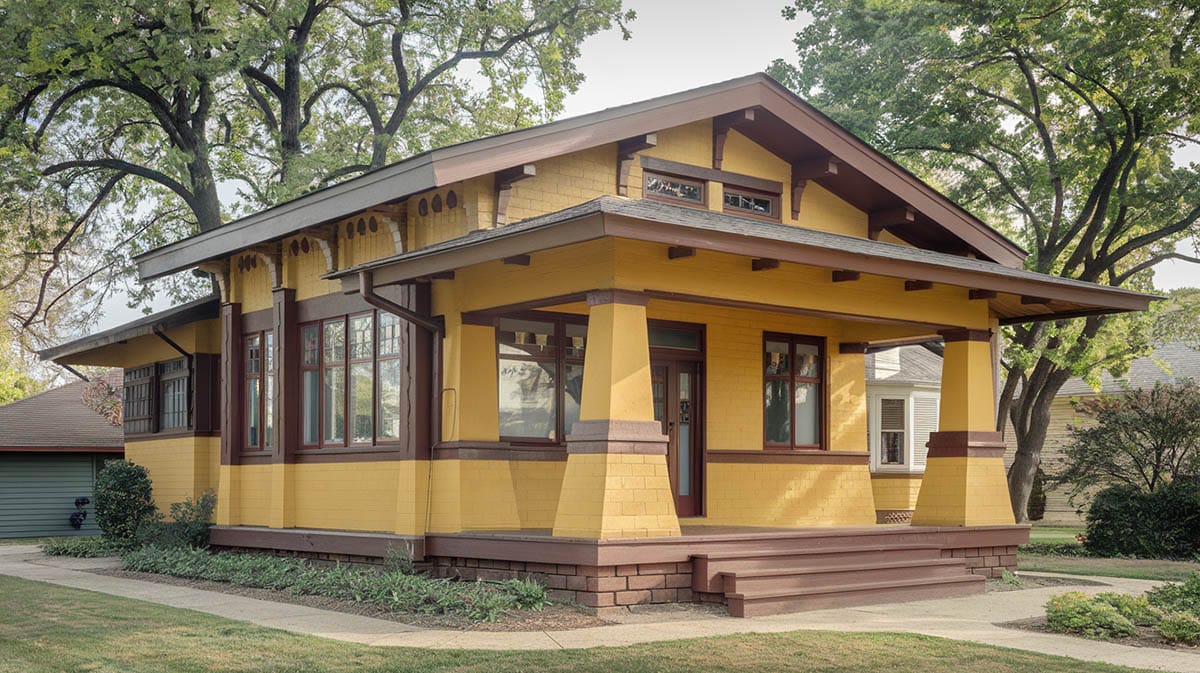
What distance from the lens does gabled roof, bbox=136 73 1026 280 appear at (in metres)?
13.3

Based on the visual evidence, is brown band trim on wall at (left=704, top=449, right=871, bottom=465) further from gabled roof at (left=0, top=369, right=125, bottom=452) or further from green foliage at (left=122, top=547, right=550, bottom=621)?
gabled roof at (left=0, top=369, right=125, bottom=452)

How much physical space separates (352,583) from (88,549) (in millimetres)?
9300

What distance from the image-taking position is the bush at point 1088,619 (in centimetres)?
1082

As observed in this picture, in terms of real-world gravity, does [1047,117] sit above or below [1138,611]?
above

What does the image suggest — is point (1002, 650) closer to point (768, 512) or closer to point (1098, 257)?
point (768, 512)

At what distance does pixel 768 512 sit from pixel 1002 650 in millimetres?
A: 7233

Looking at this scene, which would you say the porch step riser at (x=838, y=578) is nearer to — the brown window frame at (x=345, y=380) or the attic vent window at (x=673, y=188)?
the brown window frame at (x=345, y=380)

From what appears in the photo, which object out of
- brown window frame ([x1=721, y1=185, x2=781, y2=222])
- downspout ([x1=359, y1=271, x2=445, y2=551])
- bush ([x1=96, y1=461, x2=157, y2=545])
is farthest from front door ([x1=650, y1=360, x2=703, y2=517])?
bush ([x1=96, y1=461, x2=157, y2=545])

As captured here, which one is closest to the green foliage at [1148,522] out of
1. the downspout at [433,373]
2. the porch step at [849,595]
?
the porch step at [849,595]

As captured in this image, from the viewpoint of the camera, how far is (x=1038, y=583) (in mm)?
15680

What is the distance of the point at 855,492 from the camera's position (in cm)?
1808

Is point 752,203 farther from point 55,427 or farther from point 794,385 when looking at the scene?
point 55,427

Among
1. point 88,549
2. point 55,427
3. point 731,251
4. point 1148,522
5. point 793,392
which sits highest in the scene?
point 731,251

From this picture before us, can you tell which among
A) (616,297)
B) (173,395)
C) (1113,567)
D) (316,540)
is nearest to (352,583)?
(316,540)
